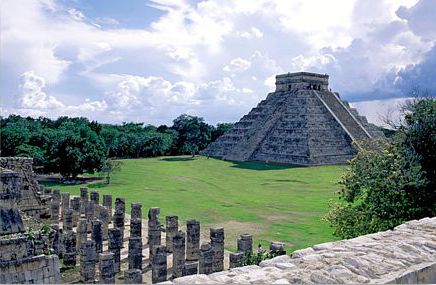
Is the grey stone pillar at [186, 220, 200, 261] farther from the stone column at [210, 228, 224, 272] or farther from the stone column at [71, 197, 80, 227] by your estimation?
the stone column at [71, 197, 80, 227]

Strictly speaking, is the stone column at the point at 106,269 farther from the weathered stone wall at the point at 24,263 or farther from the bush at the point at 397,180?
the bush at the point at 397,180

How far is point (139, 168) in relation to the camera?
133ft

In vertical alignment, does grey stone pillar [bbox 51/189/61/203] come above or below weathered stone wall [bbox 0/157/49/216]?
below

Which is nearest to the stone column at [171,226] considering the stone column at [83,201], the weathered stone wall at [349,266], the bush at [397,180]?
the stone column at [83,201]

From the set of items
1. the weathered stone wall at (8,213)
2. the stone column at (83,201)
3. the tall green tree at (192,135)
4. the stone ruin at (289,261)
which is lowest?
the stone column at (83,201)

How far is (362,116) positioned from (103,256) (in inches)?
1995

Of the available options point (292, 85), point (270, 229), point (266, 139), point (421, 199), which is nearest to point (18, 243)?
point (421, 199)

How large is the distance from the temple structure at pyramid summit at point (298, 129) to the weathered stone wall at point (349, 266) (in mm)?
36810

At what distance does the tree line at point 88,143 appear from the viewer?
31484mm

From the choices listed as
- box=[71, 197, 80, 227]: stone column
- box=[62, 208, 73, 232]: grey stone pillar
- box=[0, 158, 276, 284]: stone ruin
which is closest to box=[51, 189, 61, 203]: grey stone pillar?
box=[0, 158, 276, 284]: stone ruin

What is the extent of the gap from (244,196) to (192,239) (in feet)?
35.0

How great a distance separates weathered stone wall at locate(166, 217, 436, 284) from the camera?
4.57m

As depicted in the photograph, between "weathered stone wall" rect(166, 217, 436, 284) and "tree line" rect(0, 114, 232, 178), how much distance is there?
90.0ft

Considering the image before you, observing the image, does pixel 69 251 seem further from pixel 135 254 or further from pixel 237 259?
pixel 237 259
